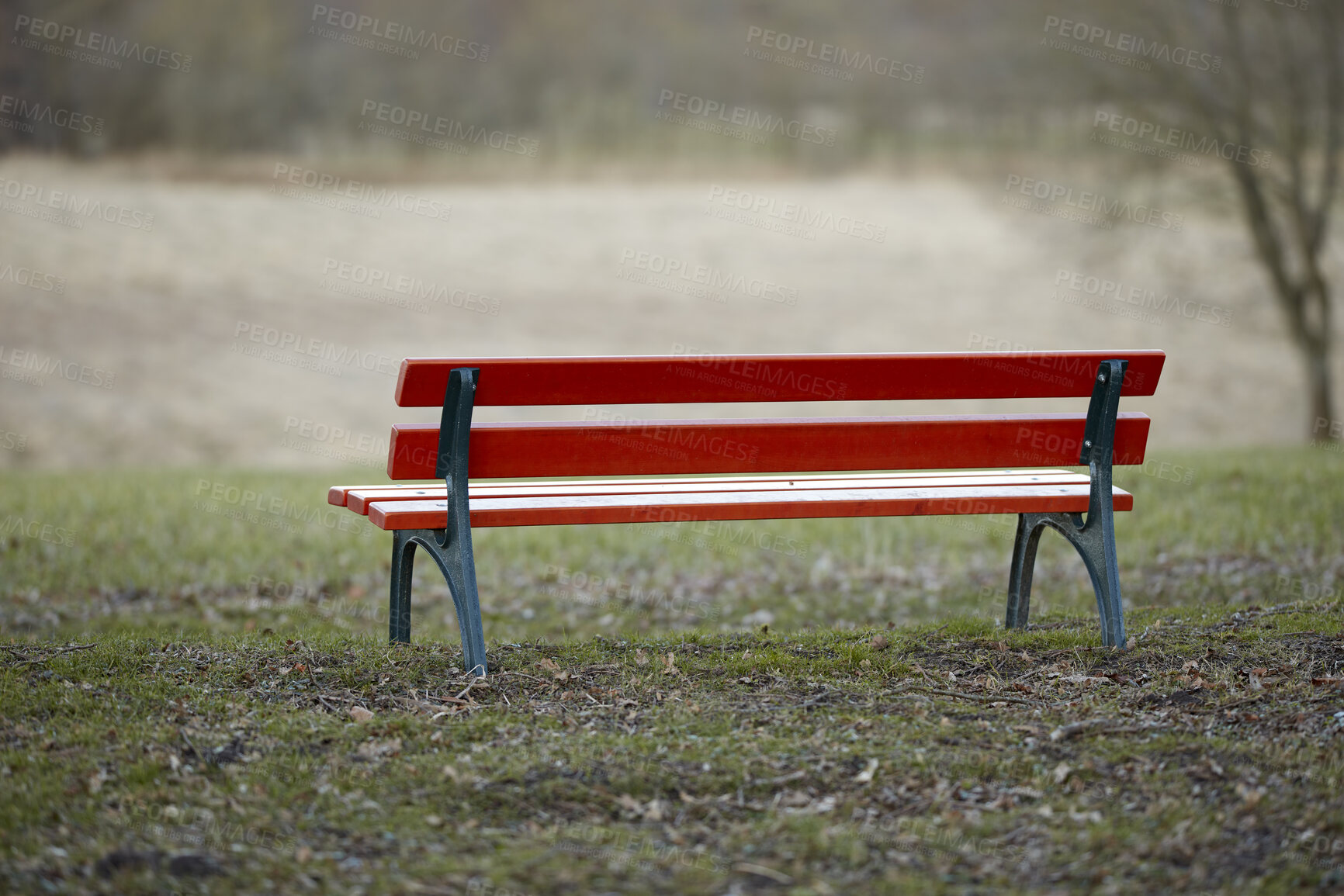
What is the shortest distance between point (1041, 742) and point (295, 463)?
13.9 meters

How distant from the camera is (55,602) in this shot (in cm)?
671

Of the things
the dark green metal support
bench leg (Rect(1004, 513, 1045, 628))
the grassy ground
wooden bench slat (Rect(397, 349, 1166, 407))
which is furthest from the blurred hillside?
the grassy ground

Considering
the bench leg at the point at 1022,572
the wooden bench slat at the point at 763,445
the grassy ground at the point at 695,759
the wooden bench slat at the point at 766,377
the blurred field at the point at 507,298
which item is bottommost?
the grassy ground at the point at 695,759

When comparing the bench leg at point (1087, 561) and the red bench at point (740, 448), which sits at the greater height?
the red bench at point (740, 448)

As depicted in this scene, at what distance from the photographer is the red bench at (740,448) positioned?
3926 mm

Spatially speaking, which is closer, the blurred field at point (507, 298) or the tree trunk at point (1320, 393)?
the tree trunk at point (1320, 393)

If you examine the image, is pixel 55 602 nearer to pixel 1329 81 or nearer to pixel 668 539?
pixel 668 539

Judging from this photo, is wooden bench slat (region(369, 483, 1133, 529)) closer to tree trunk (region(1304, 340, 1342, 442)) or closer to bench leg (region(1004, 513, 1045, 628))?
bench leg (region(1004, 513, 1045, 628))

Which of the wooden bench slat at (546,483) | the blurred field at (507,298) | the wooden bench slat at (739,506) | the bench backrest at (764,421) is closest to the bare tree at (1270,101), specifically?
the blurred field at (507,298)

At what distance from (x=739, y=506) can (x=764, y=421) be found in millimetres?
312

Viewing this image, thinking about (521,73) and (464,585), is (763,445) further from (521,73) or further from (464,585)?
(521,73)

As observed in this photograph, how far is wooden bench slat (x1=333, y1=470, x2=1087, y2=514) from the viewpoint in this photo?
421 cm

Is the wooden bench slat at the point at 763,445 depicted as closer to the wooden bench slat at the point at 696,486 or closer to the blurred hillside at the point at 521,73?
the wooden bench slat at the point at 696,486

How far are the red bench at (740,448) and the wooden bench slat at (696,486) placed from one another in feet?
0.05
